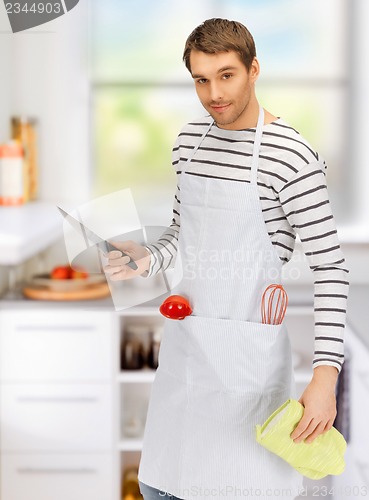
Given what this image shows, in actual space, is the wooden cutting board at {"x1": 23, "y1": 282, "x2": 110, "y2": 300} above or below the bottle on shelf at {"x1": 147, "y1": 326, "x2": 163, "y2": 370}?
above

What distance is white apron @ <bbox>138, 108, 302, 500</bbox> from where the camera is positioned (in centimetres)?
118

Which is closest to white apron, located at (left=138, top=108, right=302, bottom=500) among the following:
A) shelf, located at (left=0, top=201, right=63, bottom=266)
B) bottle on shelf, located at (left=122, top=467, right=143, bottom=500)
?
shelf, located at (left=0, top=201, right=63, bottom=266)

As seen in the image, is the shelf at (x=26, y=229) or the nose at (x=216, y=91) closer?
the nose at (x=216, y=91)

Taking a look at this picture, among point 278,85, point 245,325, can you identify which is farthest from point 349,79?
point 245,325

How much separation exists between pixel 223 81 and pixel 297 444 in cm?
51

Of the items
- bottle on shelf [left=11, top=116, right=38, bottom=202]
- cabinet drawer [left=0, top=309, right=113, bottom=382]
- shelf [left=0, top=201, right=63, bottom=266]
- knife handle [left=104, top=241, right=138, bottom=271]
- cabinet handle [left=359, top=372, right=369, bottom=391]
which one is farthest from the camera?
bottle on shelf [left=11, top=116, right=38, bottom=202]

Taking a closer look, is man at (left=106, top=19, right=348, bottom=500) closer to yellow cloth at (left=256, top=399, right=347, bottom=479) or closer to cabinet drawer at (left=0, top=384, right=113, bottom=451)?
yellow cloth at (left=256, top=399, right=347, bottom=479)

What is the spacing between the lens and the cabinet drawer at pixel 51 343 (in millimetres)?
2301

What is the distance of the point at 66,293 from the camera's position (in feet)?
7.90

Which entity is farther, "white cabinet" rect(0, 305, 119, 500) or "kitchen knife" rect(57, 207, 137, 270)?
"white cabinet" rect(0, 305, 119, 500)

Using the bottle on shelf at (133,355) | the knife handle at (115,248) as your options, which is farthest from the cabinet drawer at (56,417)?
the knife handle at (115,248)

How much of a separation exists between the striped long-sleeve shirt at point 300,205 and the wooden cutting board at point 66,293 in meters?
1.28

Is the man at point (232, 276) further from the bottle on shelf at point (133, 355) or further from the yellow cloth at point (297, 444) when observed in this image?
the bottle on shelf at point (133, 355)

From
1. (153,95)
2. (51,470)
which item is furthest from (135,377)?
(153,95)
